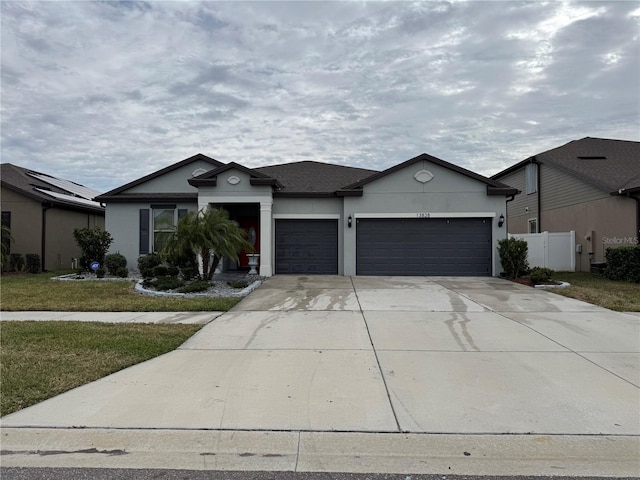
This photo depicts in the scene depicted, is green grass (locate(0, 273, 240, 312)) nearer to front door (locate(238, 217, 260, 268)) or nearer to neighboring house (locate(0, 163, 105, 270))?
neighboring house (locate(0, 163, 105, 270))

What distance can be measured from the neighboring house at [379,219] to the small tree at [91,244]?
3.23 meters

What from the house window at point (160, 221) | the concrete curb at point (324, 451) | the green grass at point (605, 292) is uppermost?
the house window at point (160, 221)

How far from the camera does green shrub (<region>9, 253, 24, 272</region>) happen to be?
17984 millimetres

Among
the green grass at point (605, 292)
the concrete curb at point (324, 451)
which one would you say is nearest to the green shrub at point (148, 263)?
the concrete curb at point (324, 451)

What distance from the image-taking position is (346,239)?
16.9m

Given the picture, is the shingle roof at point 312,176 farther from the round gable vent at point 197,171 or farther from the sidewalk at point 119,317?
the sidewalk at point 119,317

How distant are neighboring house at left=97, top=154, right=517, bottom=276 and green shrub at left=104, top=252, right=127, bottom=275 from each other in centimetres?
320

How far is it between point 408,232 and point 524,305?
707 cm

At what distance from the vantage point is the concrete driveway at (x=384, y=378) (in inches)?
166

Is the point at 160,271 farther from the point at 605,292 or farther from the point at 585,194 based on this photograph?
the point at 585,194

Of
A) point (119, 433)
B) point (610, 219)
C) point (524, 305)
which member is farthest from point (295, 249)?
point (119, 433)

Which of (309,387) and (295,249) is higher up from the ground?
(295,249)

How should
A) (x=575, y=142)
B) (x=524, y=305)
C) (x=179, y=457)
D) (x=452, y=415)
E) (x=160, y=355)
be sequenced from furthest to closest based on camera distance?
Answer: (x=575, y=142)
(x=524, y=305)
(x=160, y=355)
(x=452, y=415)
(x=179, y=457)

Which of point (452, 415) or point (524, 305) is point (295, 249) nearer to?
point (524, 305)
